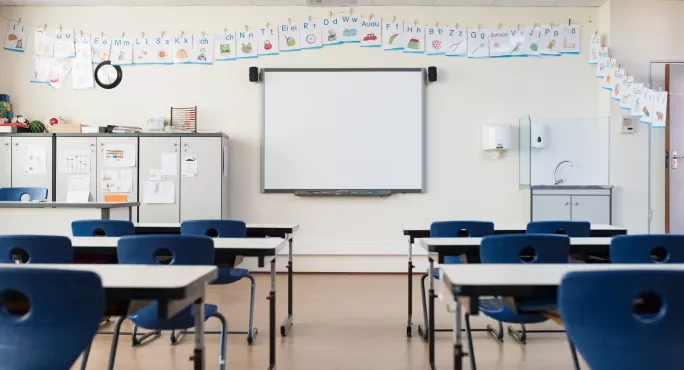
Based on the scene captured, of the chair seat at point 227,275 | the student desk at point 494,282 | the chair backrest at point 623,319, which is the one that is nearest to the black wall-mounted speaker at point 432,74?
the chair seat at point 227,275

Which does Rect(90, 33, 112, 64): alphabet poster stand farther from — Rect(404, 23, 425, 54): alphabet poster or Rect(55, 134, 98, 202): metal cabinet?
Rect(404, 23, 425, 54): alphabet poster

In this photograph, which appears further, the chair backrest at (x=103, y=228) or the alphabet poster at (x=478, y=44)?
the alphabet poster at (x=478, y=44)

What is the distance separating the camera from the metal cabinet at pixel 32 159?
5.51 metres

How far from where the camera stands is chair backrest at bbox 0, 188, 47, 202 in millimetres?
4941

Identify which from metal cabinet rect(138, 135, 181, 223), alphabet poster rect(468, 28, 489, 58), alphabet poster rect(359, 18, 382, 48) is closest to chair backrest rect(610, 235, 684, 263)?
alphabet poster rect(468, 28, 489, 58)

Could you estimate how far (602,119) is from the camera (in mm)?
5914

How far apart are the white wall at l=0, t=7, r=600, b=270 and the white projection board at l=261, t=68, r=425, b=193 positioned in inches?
5.7

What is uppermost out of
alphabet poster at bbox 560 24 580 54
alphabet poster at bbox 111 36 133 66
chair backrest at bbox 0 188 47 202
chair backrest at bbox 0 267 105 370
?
alphabet poster at bbox 560 24 580 54

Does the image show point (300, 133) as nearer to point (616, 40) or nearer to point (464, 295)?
point (616, 40)

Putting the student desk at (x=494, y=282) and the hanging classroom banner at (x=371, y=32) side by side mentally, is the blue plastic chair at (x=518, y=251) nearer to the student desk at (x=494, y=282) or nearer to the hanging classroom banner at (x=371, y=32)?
the student desk at (x=494, y=282)

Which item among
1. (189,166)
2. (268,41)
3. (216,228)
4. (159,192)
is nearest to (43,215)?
(216,228)

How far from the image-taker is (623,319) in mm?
1132

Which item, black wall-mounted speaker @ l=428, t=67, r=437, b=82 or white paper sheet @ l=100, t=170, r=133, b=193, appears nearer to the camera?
white paper sheet @ l=100, t=170, r=133, b=193

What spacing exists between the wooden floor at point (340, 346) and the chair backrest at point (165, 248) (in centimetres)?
93
